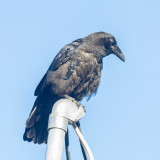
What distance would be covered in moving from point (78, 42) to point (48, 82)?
0.98m

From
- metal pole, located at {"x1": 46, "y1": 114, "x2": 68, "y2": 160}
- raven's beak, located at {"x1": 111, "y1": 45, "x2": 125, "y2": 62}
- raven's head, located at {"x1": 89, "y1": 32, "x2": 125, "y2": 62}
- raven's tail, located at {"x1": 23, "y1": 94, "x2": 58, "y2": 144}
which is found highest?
raven's head, located at {"x1": 89, "y1": 32, "x2": 125, "y2": 62}

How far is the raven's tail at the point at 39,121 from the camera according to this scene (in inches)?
205

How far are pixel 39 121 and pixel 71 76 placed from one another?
35.1 inches

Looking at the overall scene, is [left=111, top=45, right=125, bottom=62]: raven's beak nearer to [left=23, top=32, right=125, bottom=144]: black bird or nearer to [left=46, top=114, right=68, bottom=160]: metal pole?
[left=23, top=32, right=125, bottom=144]: black bird

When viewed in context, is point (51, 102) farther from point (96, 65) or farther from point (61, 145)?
point (61, 145)

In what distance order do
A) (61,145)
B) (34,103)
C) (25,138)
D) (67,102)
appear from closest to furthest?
(61,145) < (67,102) < (25,138) < (34,103)

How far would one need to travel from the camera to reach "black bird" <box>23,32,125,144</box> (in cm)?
569

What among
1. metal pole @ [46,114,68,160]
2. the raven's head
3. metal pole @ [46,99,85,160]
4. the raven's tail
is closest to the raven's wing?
the raven's tail

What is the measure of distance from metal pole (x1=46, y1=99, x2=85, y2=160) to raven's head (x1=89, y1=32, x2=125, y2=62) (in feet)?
12.1

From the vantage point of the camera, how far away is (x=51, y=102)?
5.79 metres

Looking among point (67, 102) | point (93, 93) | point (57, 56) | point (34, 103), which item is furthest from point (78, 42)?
point (67, 102)

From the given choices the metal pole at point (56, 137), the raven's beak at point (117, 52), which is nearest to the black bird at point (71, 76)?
the raven's beak at point (117, 52)

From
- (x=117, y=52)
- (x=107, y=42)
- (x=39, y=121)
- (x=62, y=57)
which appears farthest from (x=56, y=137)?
(x=107, y=42)

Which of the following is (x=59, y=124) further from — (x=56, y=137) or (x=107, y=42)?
(x=107, y=42)
